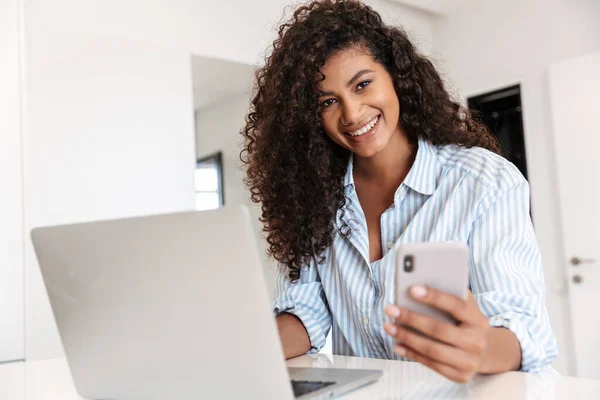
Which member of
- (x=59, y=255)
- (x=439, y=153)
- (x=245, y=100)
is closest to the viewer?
(x=59, y=255)

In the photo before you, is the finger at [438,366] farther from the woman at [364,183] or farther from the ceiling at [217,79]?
the ceiling at [217,79]

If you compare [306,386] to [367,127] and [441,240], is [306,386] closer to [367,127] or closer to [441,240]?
[441,240]

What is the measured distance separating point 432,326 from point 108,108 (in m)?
2.86

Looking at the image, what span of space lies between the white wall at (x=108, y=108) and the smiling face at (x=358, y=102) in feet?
6.12

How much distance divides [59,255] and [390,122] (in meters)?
0.94

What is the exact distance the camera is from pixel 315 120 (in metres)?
1.62

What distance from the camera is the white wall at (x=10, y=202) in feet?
7.20

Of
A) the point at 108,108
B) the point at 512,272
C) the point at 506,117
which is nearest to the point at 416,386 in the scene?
the point at 512,272

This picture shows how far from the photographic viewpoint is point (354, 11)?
165cm

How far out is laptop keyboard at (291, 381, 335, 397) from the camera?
858mm

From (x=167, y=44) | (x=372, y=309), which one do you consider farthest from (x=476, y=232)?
(x=167, y=44)

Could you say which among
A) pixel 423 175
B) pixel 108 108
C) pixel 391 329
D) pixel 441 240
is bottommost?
pixel 391 329

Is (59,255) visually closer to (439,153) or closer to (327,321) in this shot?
(327,321)

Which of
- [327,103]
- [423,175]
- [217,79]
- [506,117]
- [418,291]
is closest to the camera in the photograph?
[418,291]
